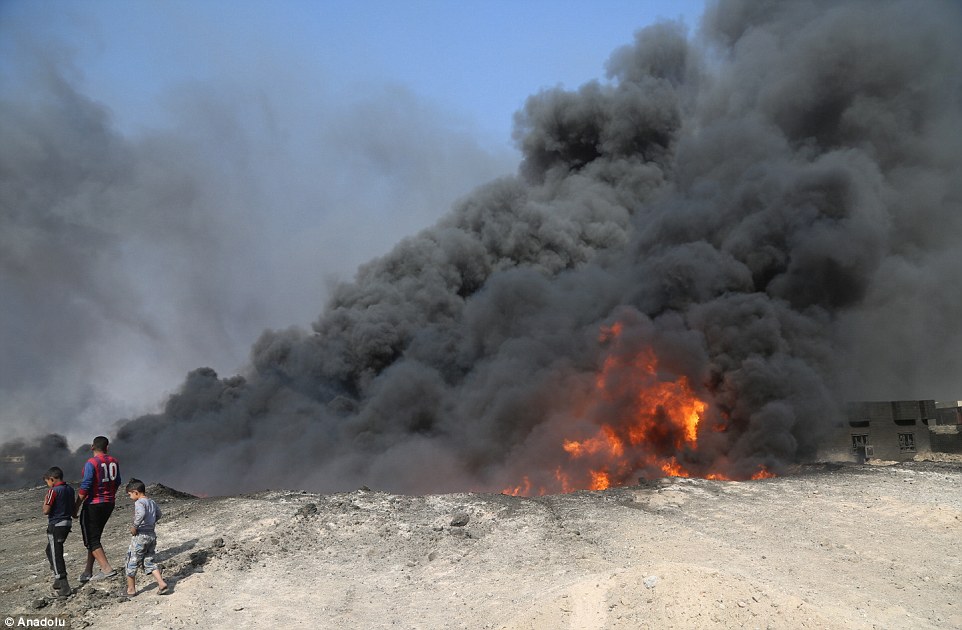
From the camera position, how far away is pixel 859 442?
30.6 meters

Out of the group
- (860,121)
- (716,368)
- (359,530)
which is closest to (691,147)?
(860,121)

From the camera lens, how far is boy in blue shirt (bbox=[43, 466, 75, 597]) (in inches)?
392

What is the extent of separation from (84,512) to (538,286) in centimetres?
2988

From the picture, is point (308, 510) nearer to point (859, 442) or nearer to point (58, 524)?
point (58, 524)

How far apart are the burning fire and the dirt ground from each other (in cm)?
673

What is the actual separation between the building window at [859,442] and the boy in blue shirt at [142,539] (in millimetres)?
31608

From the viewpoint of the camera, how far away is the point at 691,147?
40.4m

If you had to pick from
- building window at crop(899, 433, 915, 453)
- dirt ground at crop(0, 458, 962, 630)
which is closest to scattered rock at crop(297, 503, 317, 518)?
dirt ground at crop(0, 458, 962, 630)

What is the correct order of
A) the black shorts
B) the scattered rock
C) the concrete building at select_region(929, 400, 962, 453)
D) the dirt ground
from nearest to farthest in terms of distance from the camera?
the dirt ground
the black shorts
the scattered rock
the concrete building at select_region(929, 400, 962, 453)

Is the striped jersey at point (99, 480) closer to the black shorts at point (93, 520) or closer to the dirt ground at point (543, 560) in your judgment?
the black shorts at point (93, 520)

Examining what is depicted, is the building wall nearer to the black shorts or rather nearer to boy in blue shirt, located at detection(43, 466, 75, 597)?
the black shorts

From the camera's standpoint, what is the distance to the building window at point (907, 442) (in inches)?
1203

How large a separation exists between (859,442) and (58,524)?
3325 centimetres

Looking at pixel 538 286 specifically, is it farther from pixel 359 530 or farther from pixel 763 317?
pixel 359 530
